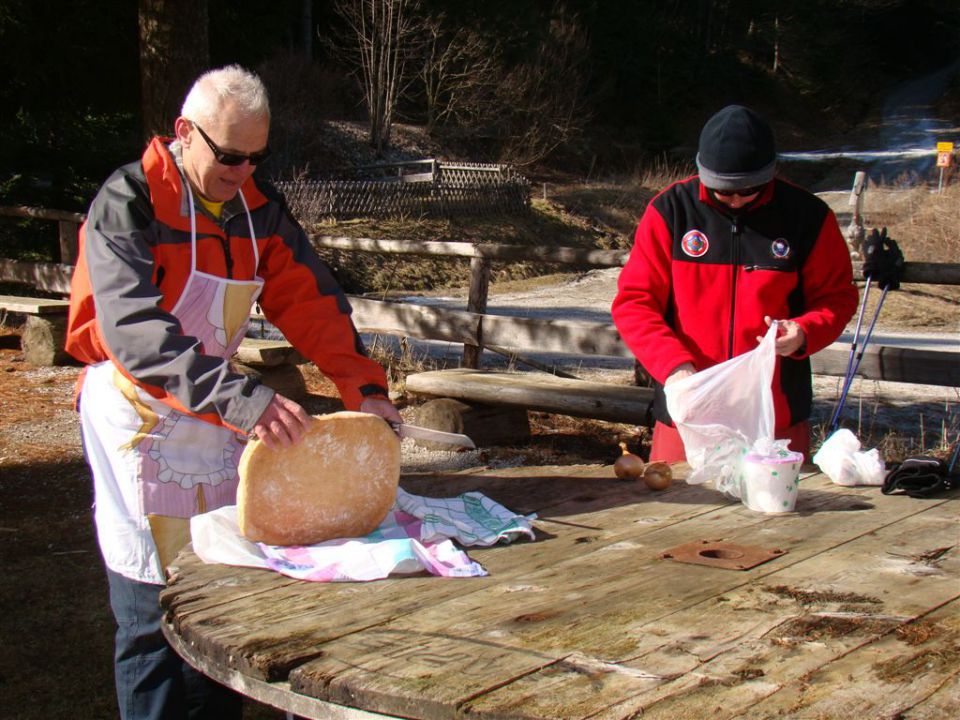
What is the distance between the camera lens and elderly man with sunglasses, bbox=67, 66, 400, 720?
7.57ft

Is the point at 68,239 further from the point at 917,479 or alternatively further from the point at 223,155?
the point at 917,479

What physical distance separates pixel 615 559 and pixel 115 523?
3.56ft

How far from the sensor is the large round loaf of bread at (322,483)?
2.29 m

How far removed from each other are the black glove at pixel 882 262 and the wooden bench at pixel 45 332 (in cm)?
591

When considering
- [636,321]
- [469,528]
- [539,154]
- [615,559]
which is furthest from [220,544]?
[539,154]

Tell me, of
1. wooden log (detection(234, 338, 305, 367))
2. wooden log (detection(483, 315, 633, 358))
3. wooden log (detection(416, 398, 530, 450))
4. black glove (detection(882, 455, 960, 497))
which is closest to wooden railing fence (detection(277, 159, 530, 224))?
wooden log (detection(234, 338, 305, 367))

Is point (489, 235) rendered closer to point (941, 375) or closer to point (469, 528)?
point (941, 375)

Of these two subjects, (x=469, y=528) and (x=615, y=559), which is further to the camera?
(x=469, y=528)

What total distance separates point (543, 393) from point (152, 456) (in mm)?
3820

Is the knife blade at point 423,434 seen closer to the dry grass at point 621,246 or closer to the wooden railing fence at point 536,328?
the dry grass at point 621,246

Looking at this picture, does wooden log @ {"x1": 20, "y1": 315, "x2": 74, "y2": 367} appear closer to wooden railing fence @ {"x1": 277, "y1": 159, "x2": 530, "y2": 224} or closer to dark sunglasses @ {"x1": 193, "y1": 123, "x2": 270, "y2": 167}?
dark sunglasses @ {"x1": 193, "y1": 123, "x2": 270, "y2": 167}

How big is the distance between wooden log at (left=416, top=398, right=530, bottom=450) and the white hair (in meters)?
3.82

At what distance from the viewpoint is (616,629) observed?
1.87 metres

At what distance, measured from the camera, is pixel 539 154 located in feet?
99.3
